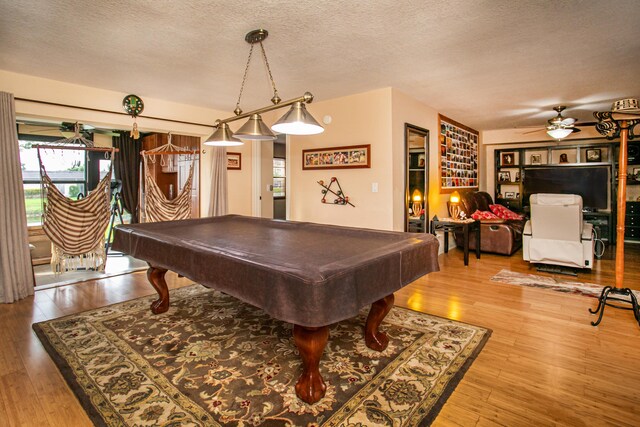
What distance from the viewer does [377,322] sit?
89.9 inches

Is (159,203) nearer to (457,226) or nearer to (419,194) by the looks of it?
(419,194)

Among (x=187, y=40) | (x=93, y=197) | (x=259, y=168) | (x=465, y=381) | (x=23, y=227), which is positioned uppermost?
(x=187, y=40)

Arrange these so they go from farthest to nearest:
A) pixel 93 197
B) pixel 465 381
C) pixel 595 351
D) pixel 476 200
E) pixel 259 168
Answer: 1. pixel 476 200
2. pixel 259 168
3. pixel 93 197
4. pixel 595 351
5. pixel 465 381

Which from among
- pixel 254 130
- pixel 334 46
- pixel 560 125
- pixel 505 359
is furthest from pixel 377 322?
pixel 560 125

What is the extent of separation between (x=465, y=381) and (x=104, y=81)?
452 cm

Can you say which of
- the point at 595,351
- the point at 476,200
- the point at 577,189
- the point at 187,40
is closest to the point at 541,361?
the point at 595,351

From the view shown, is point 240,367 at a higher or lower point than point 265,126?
lower

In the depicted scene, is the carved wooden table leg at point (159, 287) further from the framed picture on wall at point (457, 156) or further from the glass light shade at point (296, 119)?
the framed picture on wall at point (457, 156)

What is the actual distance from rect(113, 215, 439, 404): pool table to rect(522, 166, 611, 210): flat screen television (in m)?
6.27

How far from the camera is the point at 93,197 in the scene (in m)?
4.21

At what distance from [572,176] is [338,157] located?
17.7 feet

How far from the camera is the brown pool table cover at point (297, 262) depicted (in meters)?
1.46

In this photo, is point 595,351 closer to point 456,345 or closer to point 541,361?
point 541,361

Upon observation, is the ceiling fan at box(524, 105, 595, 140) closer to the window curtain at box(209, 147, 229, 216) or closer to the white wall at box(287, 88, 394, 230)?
the white wall at box(287, 88, 394, 230)
